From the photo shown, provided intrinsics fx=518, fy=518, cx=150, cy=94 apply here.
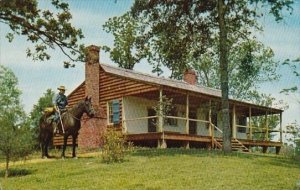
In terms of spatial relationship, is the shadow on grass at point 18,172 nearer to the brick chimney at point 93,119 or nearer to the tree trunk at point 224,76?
the tree trunk at point 224,76

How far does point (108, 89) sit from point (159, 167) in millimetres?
17290

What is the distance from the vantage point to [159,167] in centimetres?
1786

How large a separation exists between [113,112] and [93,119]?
4.54 feet

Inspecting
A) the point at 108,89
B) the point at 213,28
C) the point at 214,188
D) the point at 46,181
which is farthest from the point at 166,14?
the point at 214,188

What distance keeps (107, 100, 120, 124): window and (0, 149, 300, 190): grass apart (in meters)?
11.6

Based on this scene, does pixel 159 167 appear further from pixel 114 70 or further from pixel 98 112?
pixel 114 70

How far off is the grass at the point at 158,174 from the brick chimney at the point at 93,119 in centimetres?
1138

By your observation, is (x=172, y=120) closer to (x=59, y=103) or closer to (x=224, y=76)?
(x=224, y=76)

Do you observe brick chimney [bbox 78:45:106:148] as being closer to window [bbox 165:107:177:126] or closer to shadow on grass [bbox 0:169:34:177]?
window [bbox 165:107:177:126]

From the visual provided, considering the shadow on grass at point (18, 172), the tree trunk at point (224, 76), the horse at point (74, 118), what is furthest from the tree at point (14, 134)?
the tree trunk at point (224, 76)

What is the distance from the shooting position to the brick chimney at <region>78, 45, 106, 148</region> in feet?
110

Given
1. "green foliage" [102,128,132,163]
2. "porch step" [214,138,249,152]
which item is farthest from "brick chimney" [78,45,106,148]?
"green foliage" [102,128,132,163]

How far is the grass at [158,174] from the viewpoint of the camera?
47.0 feet

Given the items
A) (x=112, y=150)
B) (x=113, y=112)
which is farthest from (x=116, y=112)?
(x=112, y=150)
